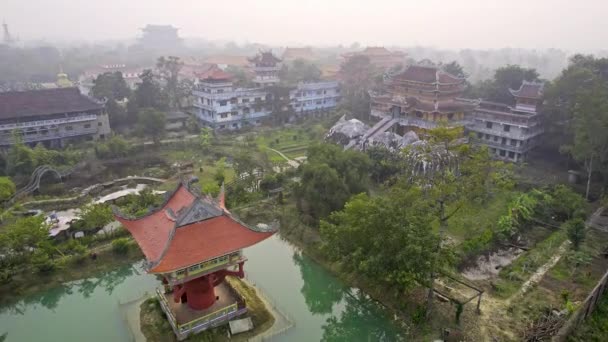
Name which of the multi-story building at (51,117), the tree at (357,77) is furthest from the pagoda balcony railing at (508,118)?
the multi-story building at (51,117)

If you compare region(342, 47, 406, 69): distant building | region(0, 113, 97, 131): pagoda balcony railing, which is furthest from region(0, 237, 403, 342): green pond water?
region(342, 47, 406, 69): distant building

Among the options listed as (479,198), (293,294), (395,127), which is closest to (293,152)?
(395,127)

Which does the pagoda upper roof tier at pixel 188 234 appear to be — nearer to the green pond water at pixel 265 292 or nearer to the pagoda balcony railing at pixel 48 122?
the green pond water at pixel 265 292

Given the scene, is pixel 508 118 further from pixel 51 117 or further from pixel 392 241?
pixel 51 117

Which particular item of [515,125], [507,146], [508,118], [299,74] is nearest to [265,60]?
[299,74]

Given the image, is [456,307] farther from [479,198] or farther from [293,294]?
[479,198]

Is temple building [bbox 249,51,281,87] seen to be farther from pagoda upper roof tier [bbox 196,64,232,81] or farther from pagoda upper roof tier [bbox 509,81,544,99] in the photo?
pagoda upper roof tier [bbox 509,81,544,99]
